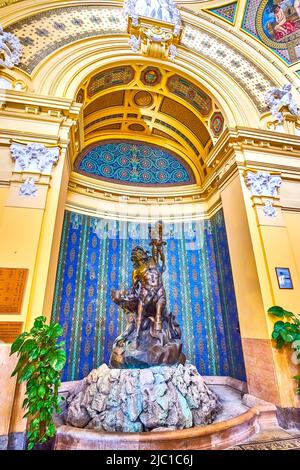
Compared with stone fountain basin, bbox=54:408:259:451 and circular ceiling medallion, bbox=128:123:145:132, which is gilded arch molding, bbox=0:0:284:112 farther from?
stone fountain basin, bbox=54:408:259:451

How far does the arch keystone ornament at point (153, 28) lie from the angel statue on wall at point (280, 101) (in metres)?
3.19

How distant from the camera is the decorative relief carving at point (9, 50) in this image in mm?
5652

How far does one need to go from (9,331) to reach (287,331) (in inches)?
183

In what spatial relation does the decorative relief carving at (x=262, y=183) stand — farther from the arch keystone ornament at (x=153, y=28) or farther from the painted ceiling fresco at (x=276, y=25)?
the painted ceiling fresco at (x=276, y=25)

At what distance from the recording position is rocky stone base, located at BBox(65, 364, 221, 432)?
133 inches

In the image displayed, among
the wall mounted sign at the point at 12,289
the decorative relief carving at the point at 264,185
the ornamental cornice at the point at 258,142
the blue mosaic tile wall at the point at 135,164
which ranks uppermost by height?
the blue mosaic tile wall at the point at 135,164

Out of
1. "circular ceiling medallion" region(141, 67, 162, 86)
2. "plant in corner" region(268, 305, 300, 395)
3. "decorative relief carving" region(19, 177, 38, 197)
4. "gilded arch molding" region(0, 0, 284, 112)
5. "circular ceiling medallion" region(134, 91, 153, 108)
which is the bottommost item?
"plant in corner" region(268, 305, 300, 395)

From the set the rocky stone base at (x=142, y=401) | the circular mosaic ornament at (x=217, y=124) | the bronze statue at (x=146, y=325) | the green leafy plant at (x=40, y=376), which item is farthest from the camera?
the circular mosaic ornament at (x=217, y=124)

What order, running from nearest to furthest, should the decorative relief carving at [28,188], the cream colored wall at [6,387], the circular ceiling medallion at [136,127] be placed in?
the cream colored wall at [6,387] → the decorative relief carving at [28,188] → the circular ceiling medallion at [136,127]

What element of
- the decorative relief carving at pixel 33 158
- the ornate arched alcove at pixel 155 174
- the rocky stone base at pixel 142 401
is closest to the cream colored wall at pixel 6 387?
the ornate arched alcove at pixel 155 174

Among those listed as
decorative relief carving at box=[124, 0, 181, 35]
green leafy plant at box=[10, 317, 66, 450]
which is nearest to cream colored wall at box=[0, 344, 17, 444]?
green leafy plant at box=[10, 317, 66, 450]

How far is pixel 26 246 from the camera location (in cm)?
416

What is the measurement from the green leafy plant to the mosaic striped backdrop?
307cm
